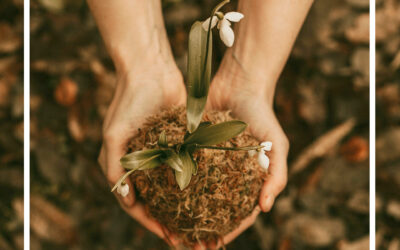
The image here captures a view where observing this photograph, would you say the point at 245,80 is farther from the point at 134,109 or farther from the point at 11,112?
the point at 11,112

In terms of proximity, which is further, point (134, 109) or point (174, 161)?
point (134, 109)

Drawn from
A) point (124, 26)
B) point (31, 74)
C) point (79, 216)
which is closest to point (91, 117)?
point (31, 74)

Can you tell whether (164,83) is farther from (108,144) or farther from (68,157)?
(68,157)

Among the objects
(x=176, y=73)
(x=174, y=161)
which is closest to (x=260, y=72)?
(x=176, y=73)

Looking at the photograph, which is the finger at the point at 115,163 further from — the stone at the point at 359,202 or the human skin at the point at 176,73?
the stone at the point at 359,202

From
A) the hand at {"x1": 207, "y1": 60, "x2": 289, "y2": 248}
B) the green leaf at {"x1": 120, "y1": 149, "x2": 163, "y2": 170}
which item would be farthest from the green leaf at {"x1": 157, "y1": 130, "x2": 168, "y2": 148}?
the hand at {"x1": 207, "y1": 60, "x2": 289, "y2": 248}

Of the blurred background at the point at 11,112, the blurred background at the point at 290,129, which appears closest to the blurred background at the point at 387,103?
the blurred background at the point at 290,129

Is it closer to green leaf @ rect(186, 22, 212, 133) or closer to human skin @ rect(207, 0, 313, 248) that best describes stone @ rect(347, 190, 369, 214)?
human skin @ rect(207, 0, 313, 248)
